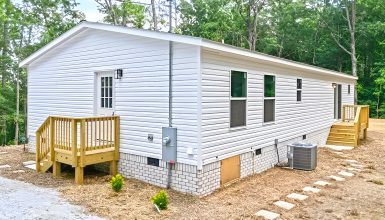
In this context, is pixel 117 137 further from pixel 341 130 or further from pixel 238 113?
pixel 341 130

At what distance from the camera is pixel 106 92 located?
8258 millimetres

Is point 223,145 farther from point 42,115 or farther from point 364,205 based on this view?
point 42,115

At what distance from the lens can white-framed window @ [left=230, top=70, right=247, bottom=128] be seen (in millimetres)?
7387

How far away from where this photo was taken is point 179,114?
662cm

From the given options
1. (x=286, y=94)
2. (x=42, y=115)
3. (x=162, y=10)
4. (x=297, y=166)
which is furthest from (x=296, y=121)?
(x=162, y=10)

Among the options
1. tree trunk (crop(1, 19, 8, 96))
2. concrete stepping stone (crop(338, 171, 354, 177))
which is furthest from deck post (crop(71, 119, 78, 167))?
tree trunk (crop(1, 19, 8, 96))

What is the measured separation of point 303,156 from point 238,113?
8.98 feet

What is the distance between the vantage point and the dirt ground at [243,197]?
5559 mm

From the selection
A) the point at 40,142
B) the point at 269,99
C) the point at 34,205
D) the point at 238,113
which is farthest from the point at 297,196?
the point at 40,142

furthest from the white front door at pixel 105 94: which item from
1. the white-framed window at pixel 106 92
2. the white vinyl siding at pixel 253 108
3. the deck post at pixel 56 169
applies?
the white vinyl siding at pixel 253 108

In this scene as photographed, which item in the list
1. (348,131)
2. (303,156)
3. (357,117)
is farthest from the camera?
(348,131)

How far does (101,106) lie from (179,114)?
282cm

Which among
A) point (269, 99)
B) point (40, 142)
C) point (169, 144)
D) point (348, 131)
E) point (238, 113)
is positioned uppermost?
point (269, 99)

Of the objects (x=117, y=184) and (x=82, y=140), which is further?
(x=82, y=140)
